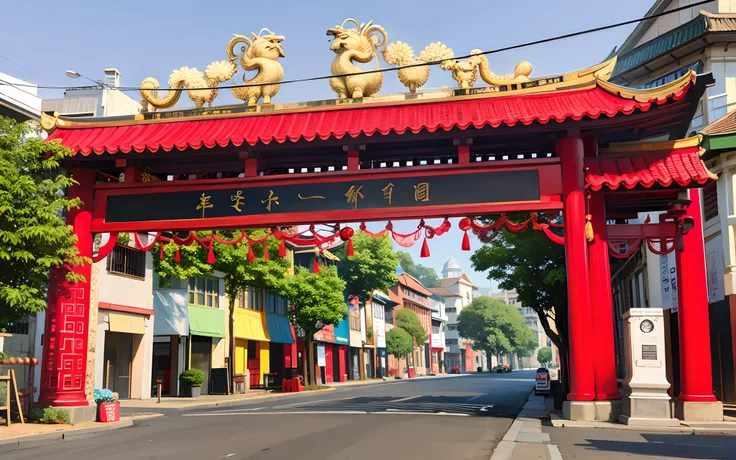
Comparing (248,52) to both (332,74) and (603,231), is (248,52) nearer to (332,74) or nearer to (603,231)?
(332,74)

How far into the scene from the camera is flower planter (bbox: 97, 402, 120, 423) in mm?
18250

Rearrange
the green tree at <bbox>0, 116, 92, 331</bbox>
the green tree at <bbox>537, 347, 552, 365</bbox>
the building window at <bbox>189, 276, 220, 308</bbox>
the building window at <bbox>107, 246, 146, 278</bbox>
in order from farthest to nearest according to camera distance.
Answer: the green tree at <bbox>537, 347, 552, 365</bbox> → the building window at <bbox>189, 276, 220, 308</bbox> → the building window at <bbox>107, 246, 146, 278</bbox> → the green tree at <bbox>0, 116, 92, 331</bbox>

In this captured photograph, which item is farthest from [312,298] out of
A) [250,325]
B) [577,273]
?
[577,273]

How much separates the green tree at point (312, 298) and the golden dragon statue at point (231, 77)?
24.4 meters

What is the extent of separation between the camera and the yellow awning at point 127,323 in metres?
30.9

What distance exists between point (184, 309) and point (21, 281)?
19.9 metres

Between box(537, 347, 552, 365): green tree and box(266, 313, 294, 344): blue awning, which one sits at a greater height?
box(266, 313, 294, 344): blue awning

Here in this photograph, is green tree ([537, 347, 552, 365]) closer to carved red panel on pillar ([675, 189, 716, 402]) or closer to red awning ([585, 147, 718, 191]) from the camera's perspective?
carved red panel on pillar ([675, 189, 716, 402])

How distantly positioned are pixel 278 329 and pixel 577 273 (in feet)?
125

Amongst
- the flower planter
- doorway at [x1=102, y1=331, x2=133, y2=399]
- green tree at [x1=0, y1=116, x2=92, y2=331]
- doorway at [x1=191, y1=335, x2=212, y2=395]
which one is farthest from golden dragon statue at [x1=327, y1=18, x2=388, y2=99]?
doorway at [x1=191, y1=335, x2=212, y2=395]

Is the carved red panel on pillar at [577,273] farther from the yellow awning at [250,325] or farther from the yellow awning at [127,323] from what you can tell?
the yellow awning at [250,325]

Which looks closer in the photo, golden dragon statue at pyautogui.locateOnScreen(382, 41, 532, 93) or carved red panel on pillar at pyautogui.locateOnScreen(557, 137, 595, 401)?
carved red panel on pillar at pyautogui.locateOnScreen(557, 137, 595, 401)

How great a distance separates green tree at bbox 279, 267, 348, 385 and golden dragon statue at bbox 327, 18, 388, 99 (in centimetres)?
2562

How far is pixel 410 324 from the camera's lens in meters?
90.8
